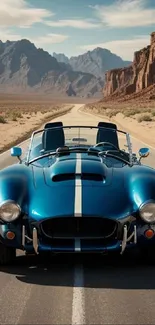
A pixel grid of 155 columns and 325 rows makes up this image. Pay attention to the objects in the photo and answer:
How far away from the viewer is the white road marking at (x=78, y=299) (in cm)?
411

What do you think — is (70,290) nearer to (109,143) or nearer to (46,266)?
(46,266)

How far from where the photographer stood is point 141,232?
206 inches

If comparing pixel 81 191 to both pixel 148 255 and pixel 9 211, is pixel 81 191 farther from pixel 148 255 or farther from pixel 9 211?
pixel 148 255

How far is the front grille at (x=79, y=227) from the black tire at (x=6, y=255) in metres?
0.53

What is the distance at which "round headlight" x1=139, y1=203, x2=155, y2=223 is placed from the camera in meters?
5.21

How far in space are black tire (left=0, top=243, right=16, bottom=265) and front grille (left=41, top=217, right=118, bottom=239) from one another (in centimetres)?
53

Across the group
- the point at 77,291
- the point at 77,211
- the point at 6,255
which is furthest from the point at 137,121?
the point at 77,291

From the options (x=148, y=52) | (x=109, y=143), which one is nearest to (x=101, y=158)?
(x=109, y=143)

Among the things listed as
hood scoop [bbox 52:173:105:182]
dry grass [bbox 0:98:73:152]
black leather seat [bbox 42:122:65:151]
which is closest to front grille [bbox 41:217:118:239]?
hood scoop [bbox 52:173:105:182]

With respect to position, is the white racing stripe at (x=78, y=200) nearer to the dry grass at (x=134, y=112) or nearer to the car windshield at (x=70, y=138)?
the car windshield at (x=70, y=138)

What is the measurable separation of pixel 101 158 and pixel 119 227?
1592 mm

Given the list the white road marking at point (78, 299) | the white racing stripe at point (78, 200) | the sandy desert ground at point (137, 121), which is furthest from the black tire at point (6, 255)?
the sandy desert ground at point (137, 121)

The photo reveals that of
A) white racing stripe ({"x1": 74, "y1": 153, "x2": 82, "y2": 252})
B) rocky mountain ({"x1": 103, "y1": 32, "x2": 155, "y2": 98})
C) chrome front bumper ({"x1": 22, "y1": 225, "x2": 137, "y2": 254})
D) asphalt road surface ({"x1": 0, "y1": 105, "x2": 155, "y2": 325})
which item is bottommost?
rocky mountain ({"x1": 103, "y1": 32, "x2": 155, "y2": 98})

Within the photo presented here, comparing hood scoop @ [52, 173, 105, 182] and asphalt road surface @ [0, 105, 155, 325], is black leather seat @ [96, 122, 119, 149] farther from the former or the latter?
asphalt road surface @ [0, 105, 155, 325]
